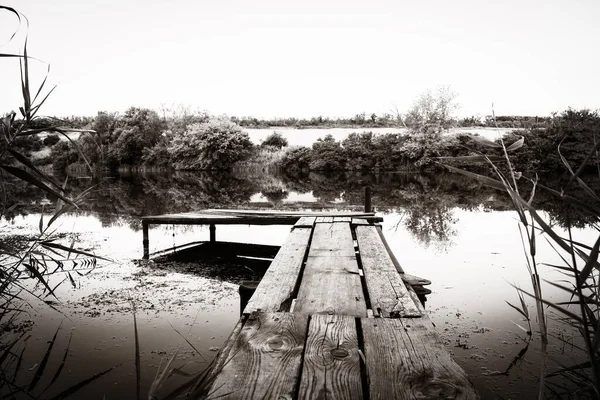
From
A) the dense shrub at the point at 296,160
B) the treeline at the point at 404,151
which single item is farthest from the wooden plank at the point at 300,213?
the dense shrub at the point at 296,160

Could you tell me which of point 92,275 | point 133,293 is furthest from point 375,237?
point 92,275

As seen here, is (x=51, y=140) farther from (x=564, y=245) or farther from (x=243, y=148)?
(x=564, y=245)

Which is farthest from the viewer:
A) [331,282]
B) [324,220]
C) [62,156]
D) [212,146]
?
[62,156]

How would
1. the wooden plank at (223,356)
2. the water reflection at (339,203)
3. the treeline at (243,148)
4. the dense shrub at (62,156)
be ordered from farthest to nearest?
the dense shrub at (62,156) → the treeline at (243,148) → the water reflection at (339,203) → the wooden plank at (223,356)

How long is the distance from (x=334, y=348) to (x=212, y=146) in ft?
108

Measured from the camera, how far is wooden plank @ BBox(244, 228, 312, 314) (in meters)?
2.30

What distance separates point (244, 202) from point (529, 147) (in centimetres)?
2000

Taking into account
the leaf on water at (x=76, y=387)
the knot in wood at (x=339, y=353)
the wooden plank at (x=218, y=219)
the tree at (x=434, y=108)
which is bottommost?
the leaf on water at (x=76, y=387)

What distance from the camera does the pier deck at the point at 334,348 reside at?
56.9 inches

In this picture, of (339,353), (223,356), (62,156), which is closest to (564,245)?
(339,353)

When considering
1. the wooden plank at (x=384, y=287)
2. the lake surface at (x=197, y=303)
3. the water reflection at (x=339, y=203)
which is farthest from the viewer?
the water reflection at (x=339, y=203)

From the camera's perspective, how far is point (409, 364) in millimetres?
1609

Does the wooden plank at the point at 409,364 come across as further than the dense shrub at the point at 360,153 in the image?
No

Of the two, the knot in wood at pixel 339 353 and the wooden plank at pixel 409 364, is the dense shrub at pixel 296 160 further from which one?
the knot in wood at pixel 339 353
